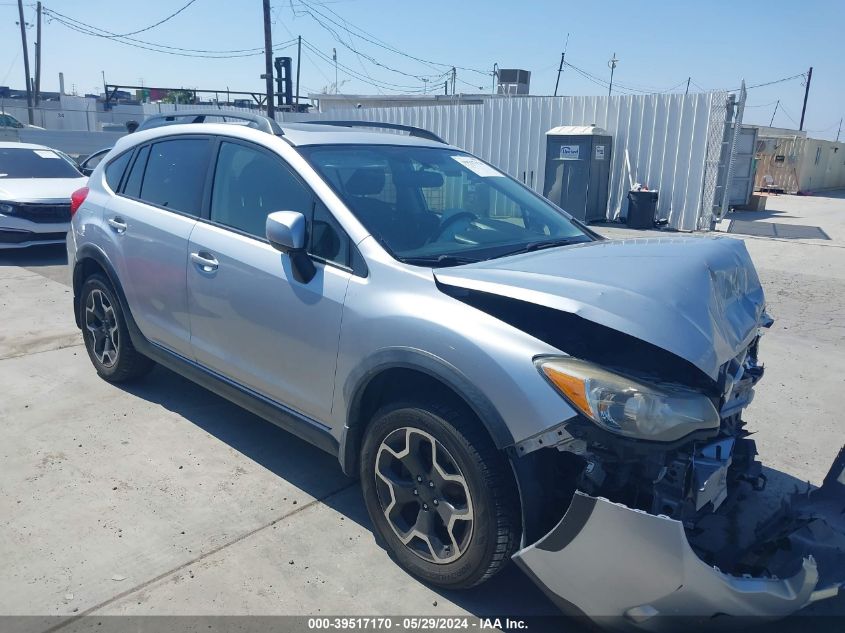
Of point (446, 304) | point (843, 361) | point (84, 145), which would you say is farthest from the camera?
point (84, 145)

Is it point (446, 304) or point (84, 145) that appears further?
point (84, 145)

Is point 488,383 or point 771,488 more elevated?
point 488,383

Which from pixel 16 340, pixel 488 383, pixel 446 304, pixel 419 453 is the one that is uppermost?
pixel 446 304

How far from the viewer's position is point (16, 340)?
6000mm

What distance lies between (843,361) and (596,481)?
4747 mm

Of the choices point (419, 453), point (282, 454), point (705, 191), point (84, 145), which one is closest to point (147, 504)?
point (282, 454)

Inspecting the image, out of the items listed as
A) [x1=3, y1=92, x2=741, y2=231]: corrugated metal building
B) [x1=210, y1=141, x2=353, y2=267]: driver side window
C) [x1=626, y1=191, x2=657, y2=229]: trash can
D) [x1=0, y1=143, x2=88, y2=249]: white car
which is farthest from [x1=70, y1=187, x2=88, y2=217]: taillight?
[x1=3, y1=92, x2=741, y2=231]: corrugated metal building

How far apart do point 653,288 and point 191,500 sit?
2.51 meters

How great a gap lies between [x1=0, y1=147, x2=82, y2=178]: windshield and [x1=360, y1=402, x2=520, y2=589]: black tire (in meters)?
9.85

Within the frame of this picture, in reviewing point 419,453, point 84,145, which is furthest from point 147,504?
point 84,145

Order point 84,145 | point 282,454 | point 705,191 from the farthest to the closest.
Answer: point 84,145 < point 705,191 < point 282,454

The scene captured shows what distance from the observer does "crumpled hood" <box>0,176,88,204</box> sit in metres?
9.41

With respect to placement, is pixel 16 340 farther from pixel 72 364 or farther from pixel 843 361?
pixel 843 361

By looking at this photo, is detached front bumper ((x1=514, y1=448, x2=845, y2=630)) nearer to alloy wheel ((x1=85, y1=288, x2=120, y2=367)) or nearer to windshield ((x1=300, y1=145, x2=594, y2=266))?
windshield ((x1=300, y1=145, x2=594, y2=266))
